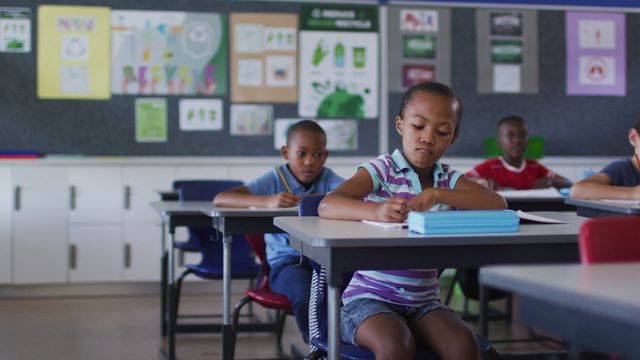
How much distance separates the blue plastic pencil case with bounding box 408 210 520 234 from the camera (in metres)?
1.89

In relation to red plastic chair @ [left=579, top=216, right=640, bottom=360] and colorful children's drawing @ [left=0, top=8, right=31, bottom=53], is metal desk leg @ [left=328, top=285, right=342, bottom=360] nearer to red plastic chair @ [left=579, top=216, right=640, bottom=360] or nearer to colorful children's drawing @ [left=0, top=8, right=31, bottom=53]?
red plastic chair @ [left=579, top=216, right=640, bottom=360]

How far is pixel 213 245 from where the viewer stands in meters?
4.01

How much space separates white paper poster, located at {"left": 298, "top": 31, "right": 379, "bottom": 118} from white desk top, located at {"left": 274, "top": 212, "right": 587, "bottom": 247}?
3894mm

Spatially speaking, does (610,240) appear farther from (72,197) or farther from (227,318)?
(72,197)

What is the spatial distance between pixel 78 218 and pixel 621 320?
5.06 meters

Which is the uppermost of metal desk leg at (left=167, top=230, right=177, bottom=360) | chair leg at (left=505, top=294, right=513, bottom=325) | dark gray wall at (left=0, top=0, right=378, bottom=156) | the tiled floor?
dark gray wall at (left=0, top=0, right=378, bottom=156)

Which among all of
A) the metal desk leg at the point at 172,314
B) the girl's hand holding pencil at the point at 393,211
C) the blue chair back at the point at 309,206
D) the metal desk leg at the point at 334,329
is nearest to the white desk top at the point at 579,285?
the metal desk leg at the point at 334,329

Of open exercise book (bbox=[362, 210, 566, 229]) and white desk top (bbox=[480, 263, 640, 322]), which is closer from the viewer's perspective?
white desk top (bbox=[480, 263, 640, 322])

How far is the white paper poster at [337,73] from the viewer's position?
5969 millimetres

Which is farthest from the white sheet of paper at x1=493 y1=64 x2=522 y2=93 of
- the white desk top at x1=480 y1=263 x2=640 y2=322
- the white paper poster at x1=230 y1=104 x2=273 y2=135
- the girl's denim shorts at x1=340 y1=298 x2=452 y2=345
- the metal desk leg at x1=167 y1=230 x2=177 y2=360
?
the white desk top at x1=480 y1=263 x2=640 y2=322

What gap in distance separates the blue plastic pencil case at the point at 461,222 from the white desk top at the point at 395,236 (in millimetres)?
28

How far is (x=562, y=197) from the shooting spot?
155 inches

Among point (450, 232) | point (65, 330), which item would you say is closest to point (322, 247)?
point (450, 232)

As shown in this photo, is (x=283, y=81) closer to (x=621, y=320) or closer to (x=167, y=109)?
(x=167, y=109)
